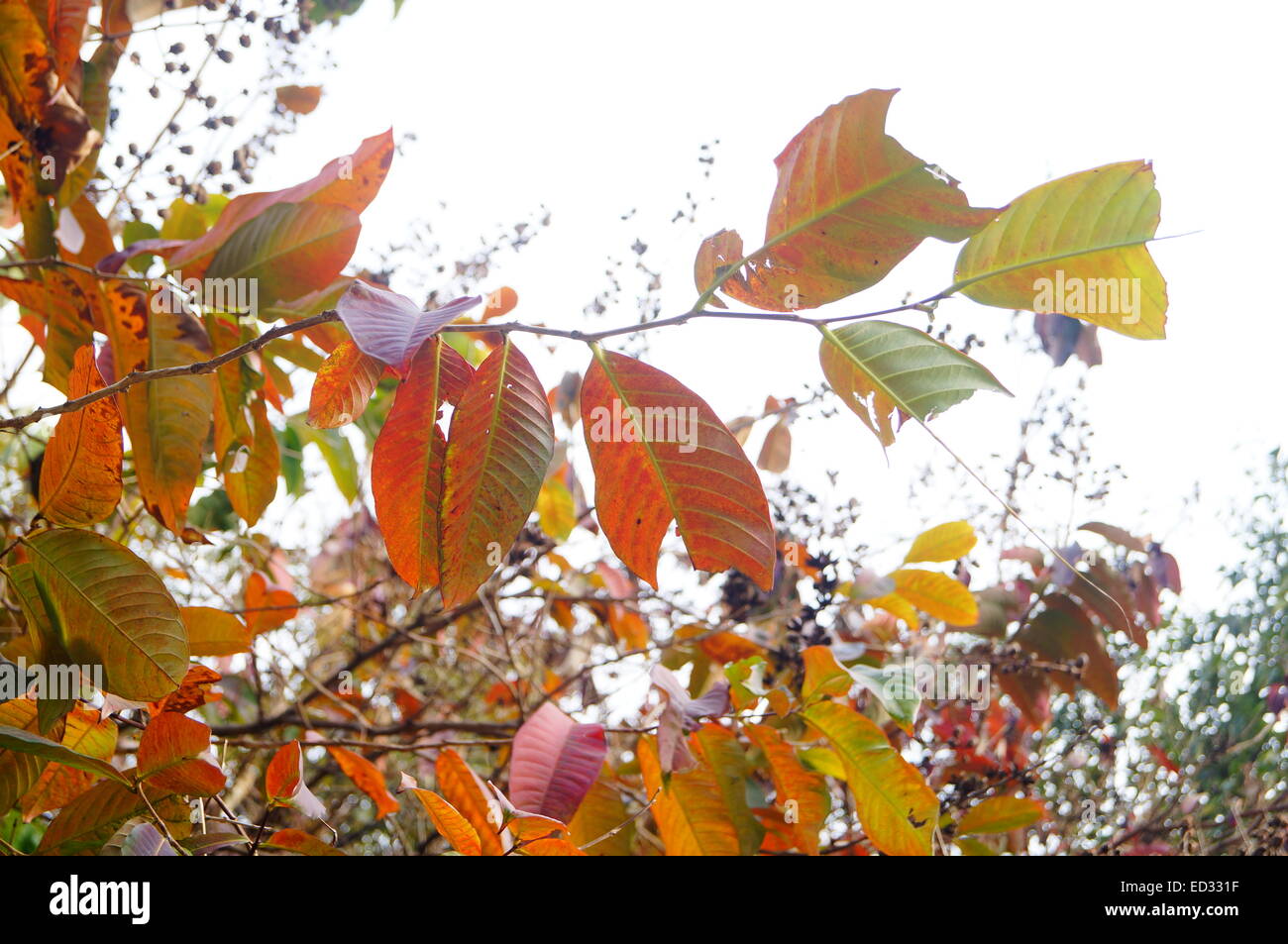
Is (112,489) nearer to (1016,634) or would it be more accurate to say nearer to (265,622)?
(265,622)

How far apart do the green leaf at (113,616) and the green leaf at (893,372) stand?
51 centimetres

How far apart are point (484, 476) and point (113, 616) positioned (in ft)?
0.96

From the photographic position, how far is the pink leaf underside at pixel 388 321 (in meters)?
0.50

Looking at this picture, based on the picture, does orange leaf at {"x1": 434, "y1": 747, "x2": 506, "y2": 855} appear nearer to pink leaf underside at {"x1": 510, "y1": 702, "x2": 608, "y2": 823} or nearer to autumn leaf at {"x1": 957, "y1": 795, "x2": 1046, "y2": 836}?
pink leaf underside at {"x1": 510, "y1": 702, "x2": 608, "y2": 823}

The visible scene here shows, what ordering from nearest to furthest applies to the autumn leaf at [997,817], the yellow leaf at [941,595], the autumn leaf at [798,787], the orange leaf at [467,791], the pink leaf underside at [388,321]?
1. the pink leaf underside at [388,321]
2. the orange leaf at [467,791]
3. the autumn leaf at [798,787]
4. the autumn leaf at [997,817]
5. the yellow leaf at [941,595]

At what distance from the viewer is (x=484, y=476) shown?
63 cm

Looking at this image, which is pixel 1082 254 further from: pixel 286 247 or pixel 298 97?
pixel 298 97

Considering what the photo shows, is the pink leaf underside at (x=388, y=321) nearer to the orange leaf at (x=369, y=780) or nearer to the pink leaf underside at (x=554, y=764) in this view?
the pink leaf underside at (x=554, y=764)

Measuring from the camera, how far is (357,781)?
104cm

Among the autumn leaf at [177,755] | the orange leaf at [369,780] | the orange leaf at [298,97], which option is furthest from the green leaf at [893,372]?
the orange leaf at [298,97]
